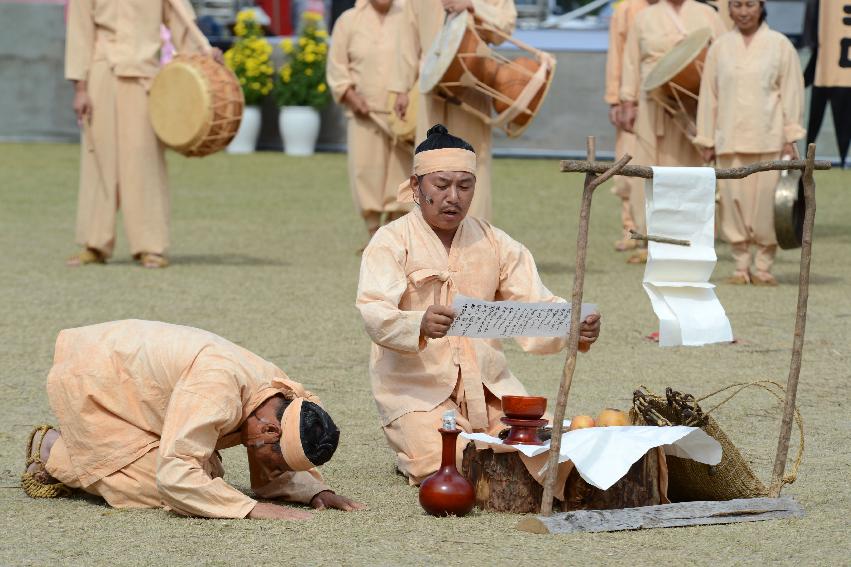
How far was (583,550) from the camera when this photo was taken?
13.1ft

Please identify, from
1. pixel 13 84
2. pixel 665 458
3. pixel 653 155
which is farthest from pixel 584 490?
pixel 13 84

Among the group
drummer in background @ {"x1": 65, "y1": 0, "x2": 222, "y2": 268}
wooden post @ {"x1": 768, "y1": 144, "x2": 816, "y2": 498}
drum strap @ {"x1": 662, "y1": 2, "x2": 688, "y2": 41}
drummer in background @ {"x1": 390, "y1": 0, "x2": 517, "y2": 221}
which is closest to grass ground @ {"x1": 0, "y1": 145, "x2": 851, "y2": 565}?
wooden post @ {"x1": 768, "y1": 144, "x2": 816, "y2": 498}

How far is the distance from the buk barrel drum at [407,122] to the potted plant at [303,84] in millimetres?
8281

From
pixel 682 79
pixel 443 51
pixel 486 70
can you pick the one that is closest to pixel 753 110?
pixel 682 79

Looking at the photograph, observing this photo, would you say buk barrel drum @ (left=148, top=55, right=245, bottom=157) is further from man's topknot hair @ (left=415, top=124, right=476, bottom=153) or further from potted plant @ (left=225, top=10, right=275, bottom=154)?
potted plant @ (left=225, top=10, right=275, bottom=154)

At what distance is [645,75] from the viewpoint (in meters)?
10.5

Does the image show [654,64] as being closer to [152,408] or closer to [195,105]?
[195,105]

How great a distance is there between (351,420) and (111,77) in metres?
4.46

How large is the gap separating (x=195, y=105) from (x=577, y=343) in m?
5.48

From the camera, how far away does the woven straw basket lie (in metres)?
4.44

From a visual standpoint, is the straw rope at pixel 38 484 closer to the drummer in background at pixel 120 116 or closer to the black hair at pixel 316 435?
the black hair at pixel 316 435

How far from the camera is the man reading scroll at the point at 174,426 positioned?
4.20 meters

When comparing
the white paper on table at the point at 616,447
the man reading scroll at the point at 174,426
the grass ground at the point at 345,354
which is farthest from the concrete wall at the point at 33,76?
the white paper on table at the point at 616,447

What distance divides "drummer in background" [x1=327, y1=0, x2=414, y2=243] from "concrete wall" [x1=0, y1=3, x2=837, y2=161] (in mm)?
8043
